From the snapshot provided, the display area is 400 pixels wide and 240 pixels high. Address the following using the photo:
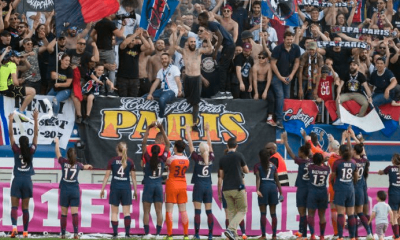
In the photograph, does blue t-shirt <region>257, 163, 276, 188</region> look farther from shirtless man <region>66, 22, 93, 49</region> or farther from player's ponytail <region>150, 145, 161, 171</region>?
shirtless man <region>66, 22, 93, 49</region>

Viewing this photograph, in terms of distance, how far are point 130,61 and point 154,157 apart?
4.30 m

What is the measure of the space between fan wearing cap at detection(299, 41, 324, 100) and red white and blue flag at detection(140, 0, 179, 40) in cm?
369

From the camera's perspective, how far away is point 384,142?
23.8 meters

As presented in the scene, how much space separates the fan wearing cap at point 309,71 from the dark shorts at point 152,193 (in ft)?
20.4

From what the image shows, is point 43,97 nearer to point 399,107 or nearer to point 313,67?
point 313,67

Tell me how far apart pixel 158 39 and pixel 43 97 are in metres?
3.31

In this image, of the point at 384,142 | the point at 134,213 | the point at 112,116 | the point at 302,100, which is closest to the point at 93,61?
the point at 112,116

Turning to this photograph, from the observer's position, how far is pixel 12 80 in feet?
69.7

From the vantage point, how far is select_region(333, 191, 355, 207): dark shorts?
18.3 meters

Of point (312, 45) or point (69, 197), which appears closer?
point (69, 197)

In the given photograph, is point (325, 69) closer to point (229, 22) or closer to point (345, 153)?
point (229, 22)

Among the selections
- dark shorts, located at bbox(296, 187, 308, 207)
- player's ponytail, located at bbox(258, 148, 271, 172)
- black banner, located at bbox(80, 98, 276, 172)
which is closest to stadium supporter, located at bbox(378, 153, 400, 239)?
dark shorts, located at bbox(296, 187, 308, 207)

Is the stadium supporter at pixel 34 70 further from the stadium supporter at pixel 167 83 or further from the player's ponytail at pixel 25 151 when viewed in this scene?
the player's ponytail at pixel 25 151

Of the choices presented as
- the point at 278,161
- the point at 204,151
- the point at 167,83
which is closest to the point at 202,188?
the point at 204,151
